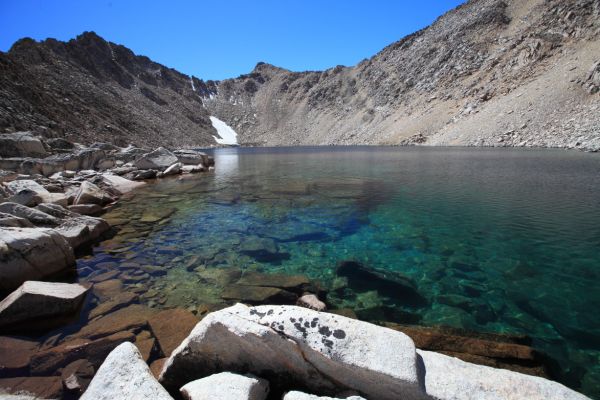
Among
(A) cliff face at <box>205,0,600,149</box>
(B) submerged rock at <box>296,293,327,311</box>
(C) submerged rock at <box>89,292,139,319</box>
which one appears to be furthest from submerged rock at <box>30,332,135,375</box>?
(A) cliff face at <box>205,0,600,149</box>

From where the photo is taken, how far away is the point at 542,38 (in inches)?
2477

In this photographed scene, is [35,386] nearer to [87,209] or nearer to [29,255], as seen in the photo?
[29,255]

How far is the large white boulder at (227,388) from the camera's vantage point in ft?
10.2

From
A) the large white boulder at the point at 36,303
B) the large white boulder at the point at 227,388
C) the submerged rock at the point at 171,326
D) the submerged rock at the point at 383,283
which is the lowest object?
the submerged rock at the point at 171,326

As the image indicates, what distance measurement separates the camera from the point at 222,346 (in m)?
3.74

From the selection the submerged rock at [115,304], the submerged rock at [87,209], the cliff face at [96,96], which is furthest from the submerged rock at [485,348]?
the cliff face at [96,96]

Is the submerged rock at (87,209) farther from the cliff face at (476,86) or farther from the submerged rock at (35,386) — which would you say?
the cliff face at (476,86)

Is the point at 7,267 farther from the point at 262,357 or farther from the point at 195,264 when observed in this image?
the point at 262,357

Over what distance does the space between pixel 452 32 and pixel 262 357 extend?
114709 millimetres

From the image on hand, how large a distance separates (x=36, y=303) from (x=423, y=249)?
31.7 feet

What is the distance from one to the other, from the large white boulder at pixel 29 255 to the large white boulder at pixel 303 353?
5.45m

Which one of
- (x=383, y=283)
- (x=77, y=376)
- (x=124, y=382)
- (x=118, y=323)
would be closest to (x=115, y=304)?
(x=118, y=323)

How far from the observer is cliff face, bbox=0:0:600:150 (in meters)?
44.6

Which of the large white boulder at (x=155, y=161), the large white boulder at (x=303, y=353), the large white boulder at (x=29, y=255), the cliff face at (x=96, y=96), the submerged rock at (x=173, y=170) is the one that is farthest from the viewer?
the cliff face at (x=96, y=96)
